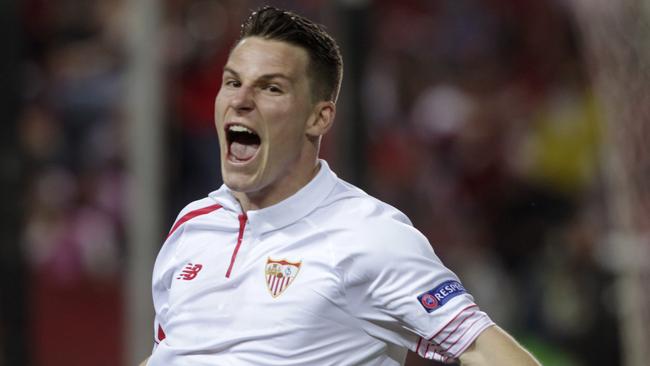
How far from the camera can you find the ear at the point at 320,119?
150 inches

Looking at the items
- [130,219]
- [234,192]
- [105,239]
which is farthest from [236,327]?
[105,239]

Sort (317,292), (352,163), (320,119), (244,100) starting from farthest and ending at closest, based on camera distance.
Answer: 1. (352,163)
2. (320,119)
3. (244,100)
4. (317,292)

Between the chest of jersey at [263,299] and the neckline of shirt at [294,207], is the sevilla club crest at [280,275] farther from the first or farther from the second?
the neckline of shirt at [294,207]

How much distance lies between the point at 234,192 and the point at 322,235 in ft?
1.40

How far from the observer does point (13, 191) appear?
8562 millimetres

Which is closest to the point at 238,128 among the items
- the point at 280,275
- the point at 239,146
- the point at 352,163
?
the point at 239,146

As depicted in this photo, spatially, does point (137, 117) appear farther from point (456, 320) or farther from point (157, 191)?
point (456, 320)

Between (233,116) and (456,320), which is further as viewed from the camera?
(233,116)

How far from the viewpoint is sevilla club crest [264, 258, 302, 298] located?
3.63m

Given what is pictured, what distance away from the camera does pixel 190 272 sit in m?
3.89

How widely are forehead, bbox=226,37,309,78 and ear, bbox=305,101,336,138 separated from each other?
0.39 feet

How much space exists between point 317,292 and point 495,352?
479mm

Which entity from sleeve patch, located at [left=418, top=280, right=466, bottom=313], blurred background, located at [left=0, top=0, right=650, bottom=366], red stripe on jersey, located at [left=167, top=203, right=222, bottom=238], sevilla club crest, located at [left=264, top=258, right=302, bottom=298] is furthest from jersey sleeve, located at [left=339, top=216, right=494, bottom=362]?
blurred background, located at [left=0, top=0, right=650, bottom=366]

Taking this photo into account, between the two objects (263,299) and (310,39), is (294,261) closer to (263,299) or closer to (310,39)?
(263,299)
